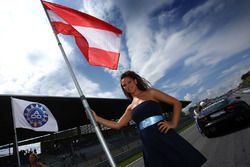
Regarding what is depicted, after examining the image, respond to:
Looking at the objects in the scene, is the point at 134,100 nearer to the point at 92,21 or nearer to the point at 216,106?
the point at 92,21

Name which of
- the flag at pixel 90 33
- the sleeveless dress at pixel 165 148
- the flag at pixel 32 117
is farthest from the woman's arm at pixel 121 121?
the flag at pixel 32 117

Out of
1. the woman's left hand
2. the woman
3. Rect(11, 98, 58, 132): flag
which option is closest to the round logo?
Rect(11, 98, 58, 132): flag

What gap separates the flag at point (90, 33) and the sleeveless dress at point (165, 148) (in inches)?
55.9

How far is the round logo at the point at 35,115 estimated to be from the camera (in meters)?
6.54

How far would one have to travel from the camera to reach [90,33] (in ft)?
14.1

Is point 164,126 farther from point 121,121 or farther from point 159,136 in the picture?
point 121,121

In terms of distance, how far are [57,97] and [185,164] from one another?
61.1ft

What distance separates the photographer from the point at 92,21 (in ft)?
14.3

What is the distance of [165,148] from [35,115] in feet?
15.1

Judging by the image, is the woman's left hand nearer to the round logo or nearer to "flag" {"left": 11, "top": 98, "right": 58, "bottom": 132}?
"flag" {"left": 11, "top": 98, "right": 58, "bottom": 132}

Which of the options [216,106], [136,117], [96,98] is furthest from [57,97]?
[136,117]

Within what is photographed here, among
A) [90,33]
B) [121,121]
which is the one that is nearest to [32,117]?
[90,33]

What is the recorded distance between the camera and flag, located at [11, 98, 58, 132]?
21.2 feet

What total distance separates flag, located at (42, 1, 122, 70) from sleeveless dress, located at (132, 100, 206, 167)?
1421 millimetres
